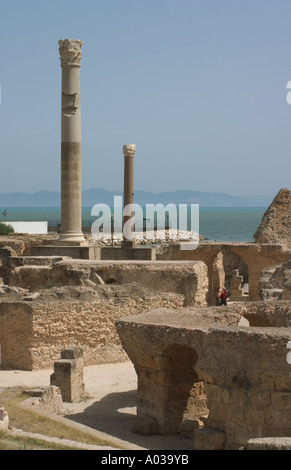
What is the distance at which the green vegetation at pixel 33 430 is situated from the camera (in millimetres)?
10539

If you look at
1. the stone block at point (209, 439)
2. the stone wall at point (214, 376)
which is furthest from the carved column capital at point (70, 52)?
the stone block at point (209, 439)

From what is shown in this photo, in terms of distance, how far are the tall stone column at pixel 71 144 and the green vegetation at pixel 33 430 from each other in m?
12.6

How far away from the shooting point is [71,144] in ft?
84.2

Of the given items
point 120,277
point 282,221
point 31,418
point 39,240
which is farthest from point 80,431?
point 282,221

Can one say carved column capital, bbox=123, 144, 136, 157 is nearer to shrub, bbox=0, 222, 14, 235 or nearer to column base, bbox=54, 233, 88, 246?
column base, bbox=54, 233, 88, 246

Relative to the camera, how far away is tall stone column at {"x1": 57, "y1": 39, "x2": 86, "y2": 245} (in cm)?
2519

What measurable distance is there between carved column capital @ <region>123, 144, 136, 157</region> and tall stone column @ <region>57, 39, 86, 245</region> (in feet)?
13.5

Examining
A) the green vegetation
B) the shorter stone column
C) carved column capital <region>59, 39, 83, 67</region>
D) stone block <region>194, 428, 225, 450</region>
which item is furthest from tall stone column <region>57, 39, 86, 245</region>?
stone block <region>194, 428, 225, 450</region>

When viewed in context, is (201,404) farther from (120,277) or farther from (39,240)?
(39,240)

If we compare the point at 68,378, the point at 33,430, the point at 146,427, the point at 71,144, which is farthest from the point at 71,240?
the point at 33,430

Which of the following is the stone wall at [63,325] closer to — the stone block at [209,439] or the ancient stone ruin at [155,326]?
the ancient stone ruin at [155,326]

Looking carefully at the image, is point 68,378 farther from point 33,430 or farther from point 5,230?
point 5,230

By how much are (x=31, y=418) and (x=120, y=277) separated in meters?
10.3

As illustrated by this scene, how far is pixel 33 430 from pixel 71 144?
48.2 ft
